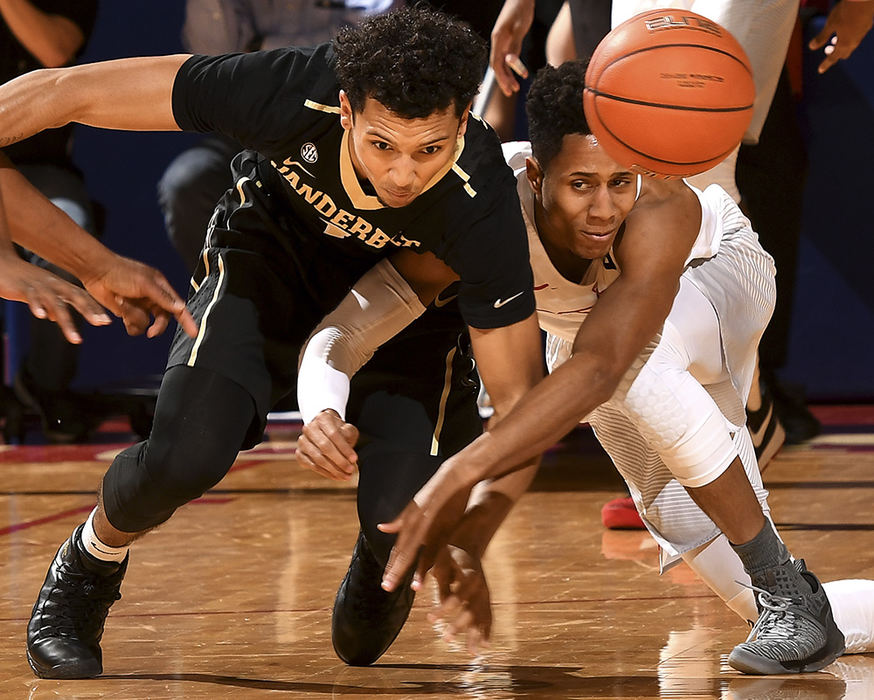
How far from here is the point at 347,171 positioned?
9.82 ft

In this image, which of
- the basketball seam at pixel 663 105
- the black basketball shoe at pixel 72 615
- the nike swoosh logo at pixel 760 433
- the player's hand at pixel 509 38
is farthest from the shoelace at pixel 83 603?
the player's hand at pixel 509 38

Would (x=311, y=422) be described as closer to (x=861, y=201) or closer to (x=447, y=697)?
(x=447, y=697)

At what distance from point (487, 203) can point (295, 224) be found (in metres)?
0.57

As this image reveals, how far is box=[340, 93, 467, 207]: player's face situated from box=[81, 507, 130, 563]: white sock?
3.10 feet

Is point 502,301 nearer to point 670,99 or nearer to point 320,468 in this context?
point 320,468

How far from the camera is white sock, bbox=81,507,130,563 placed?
10.1 ft

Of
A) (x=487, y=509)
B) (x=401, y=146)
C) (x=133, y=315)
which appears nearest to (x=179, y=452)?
(x=133, y=315)

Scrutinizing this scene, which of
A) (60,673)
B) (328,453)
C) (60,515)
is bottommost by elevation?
(60,515)

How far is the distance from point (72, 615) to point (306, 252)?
0.94 metres

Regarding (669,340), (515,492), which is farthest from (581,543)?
(515,492)

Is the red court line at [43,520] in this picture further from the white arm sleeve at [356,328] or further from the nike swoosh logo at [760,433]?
the nike swoosh logo at [760,433]

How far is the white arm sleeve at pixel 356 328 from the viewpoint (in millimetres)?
3037

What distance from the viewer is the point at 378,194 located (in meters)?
2.93

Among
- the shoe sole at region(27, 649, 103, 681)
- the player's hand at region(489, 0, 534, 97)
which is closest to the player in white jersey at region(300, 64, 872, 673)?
the shoe sole at region(27, 649, 103, 681)
